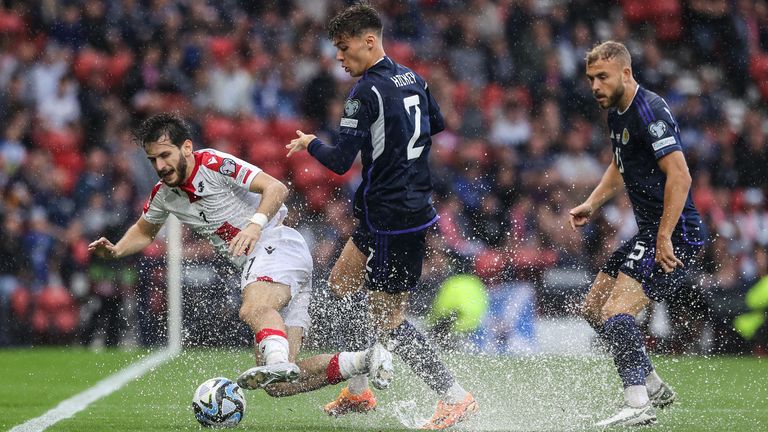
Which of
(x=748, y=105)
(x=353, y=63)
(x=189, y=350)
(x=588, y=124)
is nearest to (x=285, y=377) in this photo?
(x=353, y=63)

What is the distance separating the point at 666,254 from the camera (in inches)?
266

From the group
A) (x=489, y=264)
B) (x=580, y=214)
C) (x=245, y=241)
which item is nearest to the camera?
(x=245, y=241)

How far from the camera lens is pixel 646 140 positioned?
6.95m

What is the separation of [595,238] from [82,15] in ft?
25.8

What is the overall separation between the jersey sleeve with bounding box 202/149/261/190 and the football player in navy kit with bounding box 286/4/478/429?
0.31 metres

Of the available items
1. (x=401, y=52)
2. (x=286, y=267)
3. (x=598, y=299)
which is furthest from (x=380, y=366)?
(x=401, y=52)

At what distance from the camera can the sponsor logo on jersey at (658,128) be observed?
22.5 ft

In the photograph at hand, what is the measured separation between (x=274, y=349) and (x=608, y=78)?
2.41 metres

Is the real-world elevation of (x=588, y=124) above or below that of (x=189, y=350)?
above

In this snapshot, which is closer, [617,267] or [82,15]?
[617,267]

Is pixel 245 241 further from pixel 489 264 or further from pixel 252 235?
pixel 489 264

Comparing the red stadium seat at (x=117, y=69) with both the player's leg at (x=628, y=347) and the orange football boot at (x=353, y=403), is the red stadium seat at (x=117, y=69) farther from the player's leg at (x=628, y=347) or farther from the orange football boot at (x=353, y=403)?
the player's leg at (x=628, y=347)

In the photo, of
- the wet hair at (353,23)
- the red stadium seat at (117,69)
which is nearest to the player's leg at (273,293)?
the wet hair at (353,23)

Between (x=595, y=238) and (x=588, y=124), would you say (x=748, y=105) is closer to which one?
(x=588, y=124)
